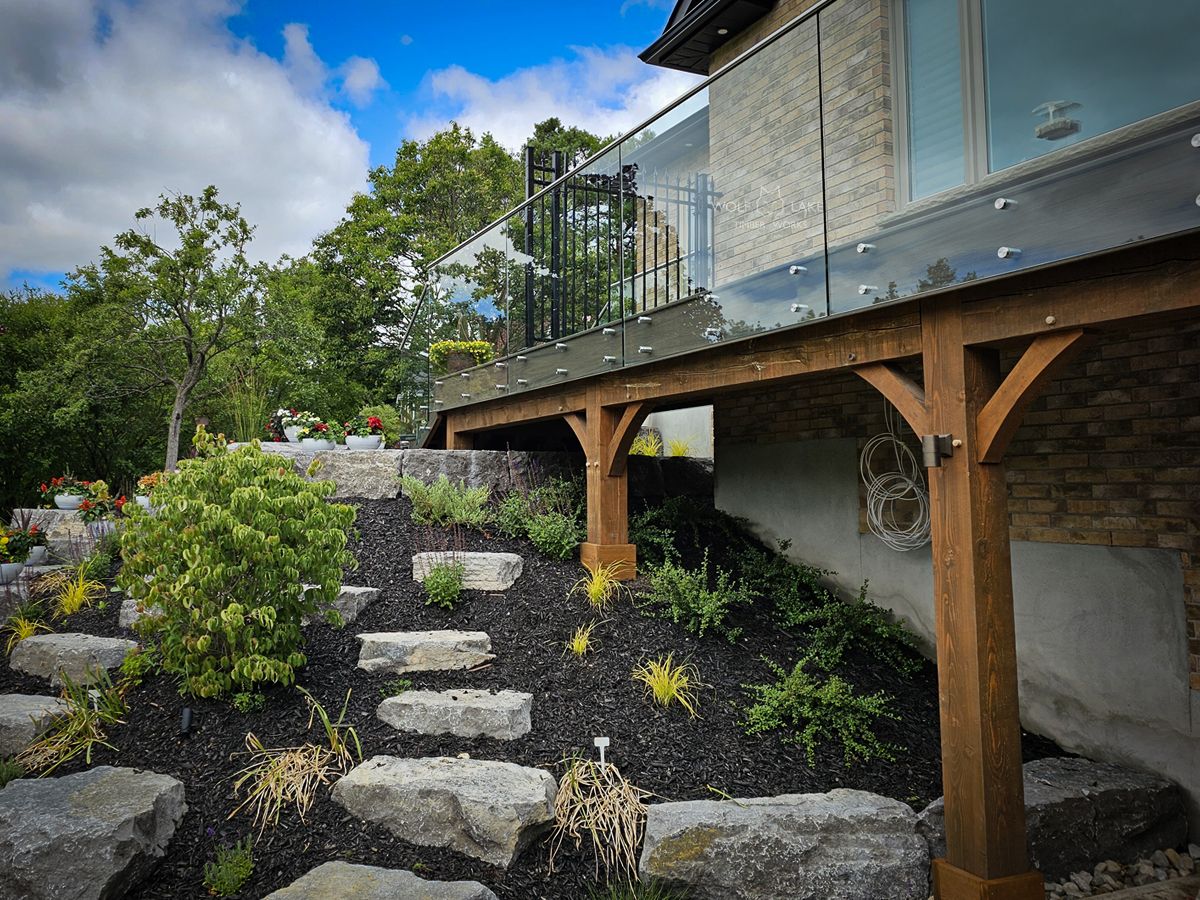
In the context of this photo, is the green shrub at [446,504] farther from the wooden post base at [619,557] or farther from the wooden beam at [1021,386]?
the wooden beam at [1021,386]

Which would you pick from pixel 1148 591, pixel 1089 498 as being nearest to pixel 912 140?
pixel 1089 498

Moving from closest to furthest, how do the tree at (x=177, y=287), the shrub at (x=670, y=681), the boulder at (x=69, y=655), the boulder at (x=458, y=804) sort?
the boulder at (x=458, y=804) < the shrub at (x=670, y=681) < the boulder at (x=69, y=655) < the tree at (x=177, y=287)

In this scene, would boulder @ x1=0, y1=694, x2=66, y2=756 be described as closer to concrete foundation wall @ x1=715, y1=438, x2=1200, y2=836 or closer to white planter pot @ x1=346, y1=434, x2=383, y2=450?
white planter pot @ x1=346, y1=434, x2=383, y2=450

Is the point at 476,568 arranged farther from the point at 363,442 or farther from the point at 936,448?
the point at 936,448

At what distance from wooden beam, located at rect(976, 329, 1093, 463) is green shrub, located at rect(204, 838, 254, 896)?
11.3ft

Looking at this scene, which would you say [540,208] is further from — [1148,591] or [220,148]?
[220,148]

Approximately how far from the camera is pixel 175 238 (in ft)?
41.8

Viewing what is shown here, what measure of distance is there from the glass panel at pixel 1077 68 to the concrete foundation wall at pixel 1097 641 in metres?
2.59

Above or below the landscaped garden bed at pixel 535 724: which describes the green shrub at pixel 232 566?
above

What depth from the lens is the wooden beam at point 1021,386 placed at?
2.81 meters

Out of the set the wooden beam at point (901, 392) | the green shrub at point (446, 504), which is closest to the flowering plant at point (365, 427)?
the green shrub at point (446, 504)

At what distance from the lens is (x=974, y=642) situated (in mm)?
3021

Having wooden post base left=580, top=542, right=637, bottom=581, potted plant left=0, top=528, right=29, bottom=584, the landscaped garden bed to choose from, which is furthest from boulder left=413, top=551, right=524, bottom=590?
potted plant left=0, top=528, right=29, bottom=584

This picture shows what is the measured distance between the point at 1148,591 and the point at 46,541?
382 inches
